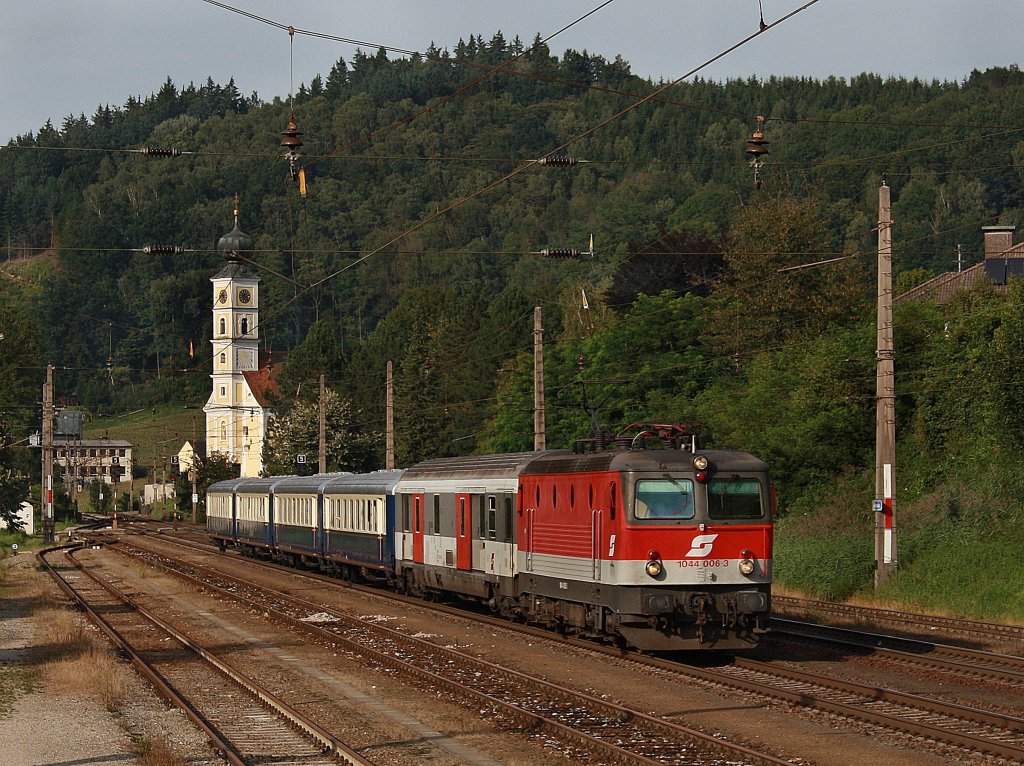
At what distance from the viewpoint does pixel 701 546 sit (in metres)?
22.2

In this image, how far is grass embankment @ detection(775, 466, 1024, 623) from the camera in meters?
30.6

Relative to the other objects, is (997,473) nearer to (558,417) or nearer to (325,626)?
(325,626)

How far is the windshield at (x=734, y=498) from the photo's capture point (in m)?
22.5

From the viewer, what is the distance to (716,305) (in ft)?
207

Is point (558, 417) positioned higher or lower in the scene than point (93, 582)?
higher

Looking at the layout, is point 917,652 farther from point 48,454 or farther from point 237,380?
point 237,380

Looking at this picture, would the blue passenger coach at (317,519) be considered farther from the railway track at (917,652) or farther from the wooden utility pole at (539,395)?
the railway track at (917,652)

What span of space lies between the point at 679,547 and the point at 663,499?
743 millimetres

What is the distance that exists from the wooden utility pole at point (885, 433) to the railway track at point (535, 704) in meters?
11.2

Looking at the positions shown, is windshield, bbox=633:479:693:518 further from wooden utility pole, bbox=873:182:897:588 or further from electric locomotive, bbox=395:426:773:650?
wooden utility pole, bbox=873:182:897:588

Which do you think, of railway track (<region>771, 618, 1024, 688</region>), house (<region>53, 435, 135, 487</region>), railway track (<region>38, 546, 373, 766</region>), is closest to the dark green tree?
house (<region>53, 435, 135, 487</region>)

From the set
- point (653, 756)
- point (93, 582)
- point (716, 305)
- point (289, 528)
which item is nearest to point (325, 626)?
point (653, 756)

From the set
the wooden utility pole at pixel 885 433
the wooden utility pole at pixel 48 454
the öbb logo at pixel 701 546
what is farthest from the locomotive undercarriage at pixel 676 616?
the wooden utility pole at pixel 48 454

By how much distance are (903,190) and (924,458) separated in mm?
118421
